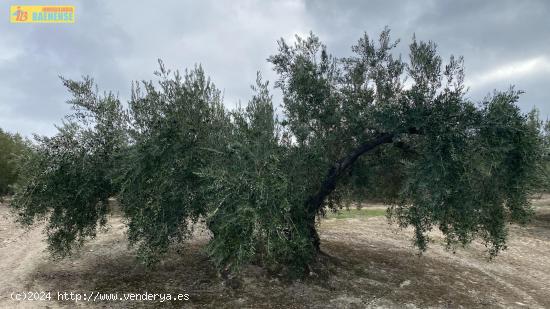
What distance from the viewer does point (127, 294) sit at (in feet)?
59.6

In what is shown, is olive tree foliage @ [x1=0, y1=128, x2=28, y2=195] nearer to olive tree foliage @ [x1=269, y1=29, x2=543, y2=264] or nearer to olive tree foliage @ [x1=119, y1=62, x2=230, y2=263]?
olive tree foliage @ [x1=119, y1=62, x2=230, y2=263]

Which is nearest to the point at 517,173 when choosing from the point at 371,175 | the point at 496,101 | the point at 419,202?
the point at 496,101

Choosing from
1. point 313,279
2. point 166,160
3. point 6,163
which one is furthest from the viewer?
point 6,163

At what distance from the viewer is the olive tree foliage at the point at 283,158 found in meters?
13.8

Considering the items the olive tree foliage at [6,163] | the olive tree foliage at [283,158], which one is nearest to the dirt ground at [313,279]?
the olive tree foliage at [283,158]

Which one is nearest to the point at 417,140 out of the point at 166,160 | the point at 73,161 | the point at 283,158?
the point at 283,158

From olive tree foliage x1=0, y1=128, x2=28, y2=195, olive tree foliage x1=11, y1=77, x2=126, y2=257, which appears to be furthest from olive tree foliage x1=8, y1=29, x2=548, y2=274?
olive tree foliage x1=0, y1=128, x2=28, y2=195

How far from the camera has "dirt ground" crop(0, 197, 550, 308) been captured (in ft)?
59.1

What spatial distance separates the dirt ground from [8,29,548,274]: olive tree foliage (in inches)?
80.3

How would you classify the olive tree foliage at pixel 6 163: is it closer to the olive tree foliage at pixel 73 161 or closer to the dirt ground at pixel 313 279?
the dirt ground at pixel 313 279

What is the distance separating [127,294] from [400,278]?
14314mm

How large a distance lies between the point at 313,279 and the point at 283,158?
7.80 metres

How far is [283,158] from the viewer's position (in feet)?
51.5

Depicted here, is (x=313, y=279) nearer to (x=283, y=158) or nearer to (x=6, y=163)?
(x=283, y=158)
